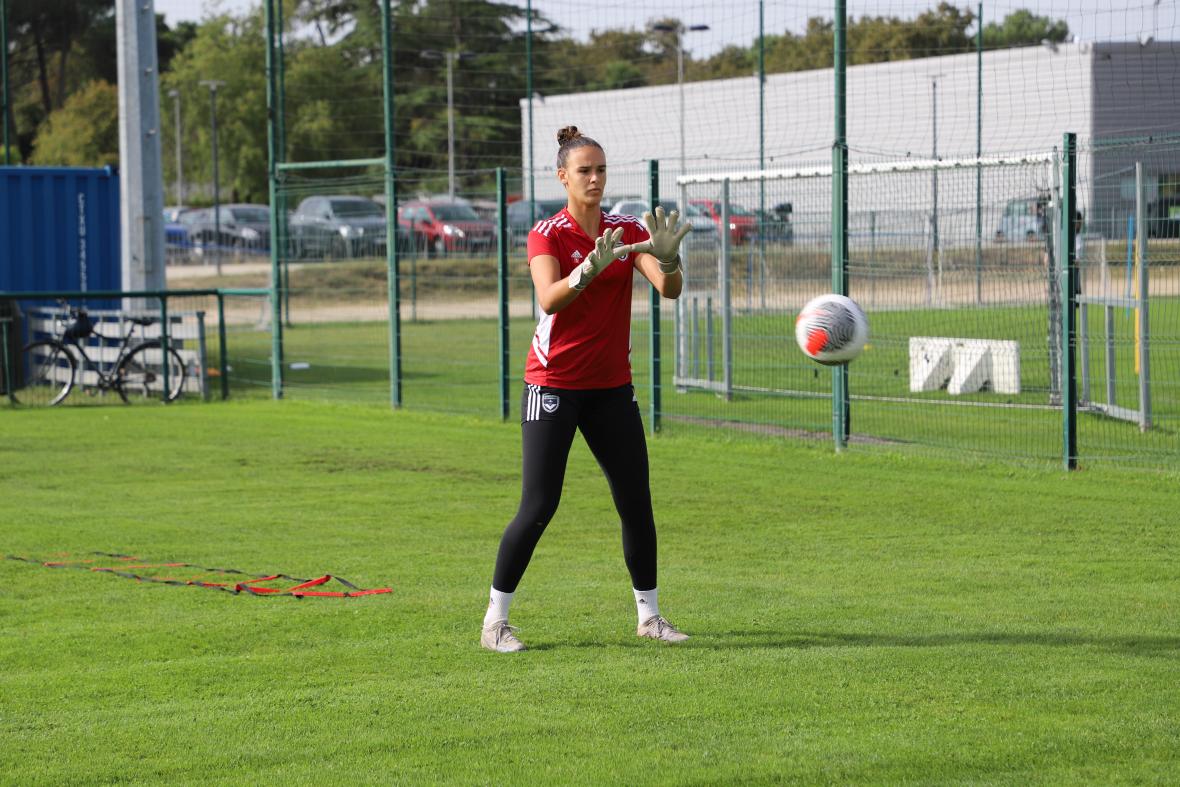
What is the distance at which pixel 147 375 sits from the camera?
18.0m

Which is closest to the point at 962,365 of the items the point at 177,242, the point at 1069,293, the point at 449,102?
the point at 1069,293

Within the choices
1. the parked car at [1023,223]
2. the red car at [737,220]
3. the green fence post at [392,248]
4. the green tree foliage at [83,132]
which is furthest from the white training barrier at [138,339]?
the green tree foliage at [83,132]

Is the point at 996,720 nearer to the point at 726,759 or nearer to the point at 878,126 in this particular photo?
the point at 726,759

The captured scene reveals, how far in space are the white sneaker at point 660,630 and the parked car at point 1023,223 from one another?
1026cm

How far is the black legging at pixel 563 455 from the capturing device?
6.05 meters

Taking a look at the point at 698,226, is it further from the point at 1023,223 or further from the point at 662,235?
the point at 662,235

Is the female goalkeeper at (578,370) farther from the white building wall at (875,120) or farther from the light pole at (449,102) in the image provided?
the light pole at (449,102)

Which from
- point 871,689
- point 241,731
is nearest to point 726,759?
point 871,689

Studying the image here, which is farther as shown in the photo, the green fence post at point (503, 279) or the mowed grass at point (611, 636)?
the green fence post at point (503, 279)

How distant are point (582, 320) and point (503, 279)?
9211 mm

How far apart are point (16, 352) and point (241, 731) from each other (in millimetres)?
14498

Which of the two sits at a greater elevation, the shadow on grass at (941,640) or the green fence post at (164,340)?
the green fence post at (164,340)

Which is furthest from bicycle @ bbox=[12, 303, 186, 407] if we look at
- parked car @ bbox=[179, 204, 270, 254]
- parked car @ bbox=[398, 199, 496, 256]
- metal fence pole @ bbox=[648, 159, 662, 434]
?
parked car @ bbox=[179, 204, 270, 254]

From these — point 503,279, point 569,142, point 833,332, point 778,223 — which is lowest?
point 833,332
